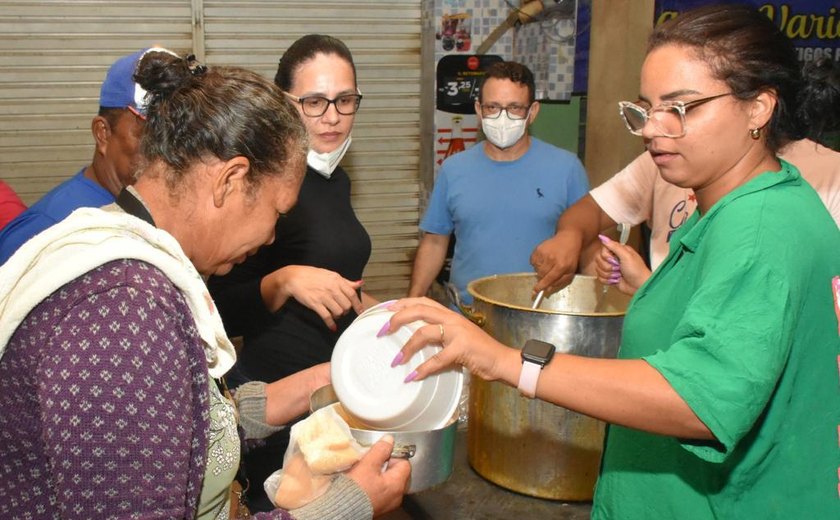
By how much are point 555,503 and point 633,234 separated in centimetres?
297

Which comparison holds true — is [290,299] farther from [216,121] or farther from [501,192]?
[501,192]

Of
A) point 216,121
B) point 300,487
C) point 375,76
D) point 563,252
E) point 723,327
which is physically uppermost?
point 375,76

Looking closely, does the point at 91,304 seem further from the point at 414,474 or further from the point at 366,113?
the point at 366,113

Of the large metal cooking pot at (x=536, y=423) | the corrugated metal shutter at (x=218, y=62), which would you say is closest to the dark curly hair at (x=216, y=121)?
the large metal cooking pot at (x=536, y=423)

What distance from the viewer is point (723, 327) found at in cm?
128

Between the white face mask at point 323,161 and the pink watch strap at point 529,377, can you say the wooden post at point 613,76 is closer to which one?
the white face mask at point 323,161

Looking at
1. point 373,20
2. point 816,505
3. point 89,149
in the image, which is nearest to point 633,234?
point 373,20

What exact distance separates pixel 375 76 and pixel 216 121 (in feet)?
15.4

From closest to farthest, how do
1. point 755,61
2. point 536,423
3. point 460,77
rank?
point 755,61, point 536,423, point 460,77

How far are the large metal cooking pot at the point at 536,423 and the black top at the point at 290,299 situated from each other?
62cm

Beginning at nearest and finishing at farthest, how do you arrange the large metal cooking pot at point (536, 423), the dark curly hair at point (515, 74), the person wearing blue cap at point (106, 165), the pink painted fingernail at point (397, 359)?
the pink painted fingernail at point (397, 359) < the large metal cooking pot at point (536, 423) < the person wearing blue cap at point (106, 165) < the dark curly hair at point (515, 74)

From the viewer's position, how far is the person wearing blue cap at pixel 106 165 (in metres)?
2.23

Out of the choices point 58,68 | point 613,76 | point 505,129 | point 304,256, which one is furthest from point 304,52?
point 58,68

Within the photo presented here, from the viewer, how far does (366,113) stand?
596 cm
